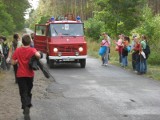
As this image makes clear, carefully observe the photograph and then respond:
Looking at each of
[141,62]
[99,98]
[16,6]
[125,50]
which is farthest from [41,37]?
[16,6]

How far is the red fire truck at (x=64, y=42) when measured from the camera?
20.3 meters

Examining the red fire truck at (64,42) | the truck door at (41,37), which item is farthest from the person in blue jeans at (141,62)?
the truck door at (41,37)

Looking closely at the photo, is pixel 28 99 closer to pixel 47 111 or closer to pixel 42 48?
pixel 47 111

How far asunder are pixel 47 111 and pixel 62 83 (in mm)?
5203

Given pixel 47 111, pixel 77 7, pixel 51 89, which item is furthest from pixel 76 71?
pixel 77 7

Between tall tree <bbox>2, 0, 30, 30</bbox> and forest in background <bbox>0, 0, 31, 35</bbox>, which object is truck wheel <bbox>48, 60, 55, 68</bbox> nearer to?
forest in background <bbox>0, 0, 31, 35</bbox>

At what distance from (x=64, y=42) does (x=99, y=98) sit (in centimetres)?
918

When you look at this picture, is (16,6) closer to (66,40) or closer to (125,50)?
(66,40)

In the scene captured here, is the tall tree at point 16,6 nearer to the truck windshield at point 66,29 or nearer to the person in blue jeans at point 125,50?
the truck windshield at point 66,29

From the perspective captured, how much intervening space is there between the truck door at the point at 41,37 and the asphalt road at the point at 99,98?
4.71m

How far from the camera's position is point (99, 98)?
11641 millimetres

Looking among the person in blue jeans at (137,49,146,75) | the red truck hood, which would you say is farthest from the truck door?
the person in blue jeans at (137,49,146,75)

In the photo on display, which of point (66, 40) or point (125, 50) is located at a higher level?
point (66, 40)

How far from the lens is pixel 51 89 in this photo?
43.8ft
